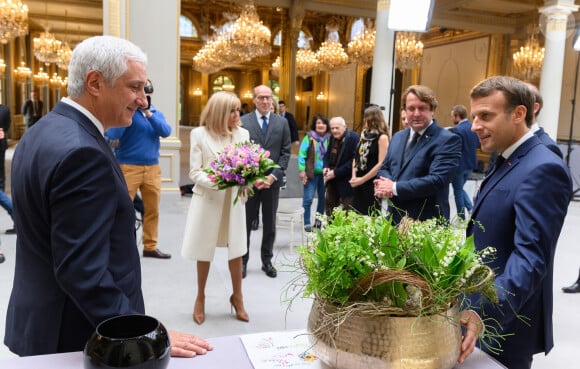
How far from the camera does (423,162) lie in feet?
9.98

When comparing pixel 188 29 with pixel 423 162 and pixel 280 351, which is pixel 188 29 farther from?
pixel 280 351

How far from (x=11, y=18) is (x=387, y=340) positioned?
10.5 meters

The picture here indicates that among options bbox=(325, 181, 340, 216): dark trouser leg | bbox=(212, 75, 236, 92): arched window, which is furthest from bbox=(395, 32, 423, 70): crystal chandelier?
bbox=(212, 75, 236, 92): arched window

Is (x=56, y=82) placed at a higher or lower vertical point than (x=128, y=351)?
higher

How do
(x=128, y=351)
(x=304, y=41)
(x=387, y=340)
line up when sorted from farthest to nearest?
(x=304, y=41) < (x=387, y=340) < (x=128, y=351)

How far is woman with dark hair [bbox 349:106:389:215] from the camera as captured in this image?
207 inches

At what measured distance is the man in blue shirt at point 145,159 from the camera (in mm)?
4715

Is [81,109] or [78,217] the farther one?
[81,109]

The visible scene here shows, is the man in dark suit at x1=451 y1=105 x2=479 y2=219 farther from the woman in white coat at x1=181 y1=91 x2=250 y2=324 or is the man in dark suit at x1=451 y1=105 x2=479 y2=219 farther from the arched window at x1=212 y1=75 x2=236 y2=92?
the arched window at x1=212 y1=75 x2=236 y2=92

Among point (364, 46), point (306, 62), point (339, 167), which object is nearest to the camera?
point (339, 167)

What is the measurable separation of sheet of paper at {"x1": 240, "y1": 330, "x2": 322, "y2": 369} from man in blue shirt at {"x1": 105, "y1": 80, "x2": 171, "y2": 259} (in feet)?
12.2

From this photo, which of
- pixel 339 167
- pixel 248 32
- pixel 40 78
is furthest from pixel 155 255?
pixel 40 78

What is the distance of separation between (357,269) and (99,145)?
711 mm

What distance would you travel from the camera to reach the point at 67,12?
57.3ft
